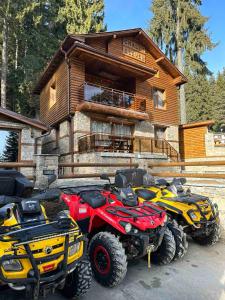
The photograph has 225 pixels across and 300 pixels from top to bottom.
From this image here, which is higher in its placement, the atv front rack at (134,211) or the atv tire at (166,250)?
the atv front rack at (134,211)

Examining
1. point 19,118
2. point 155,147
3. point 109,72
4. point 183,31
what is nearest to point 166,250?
point 19,118

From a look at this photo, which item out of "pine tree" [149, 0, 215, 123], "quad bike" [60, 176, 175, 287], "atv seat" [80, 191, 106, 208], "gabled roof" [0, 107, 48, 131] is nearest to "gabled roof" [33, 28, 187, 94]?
"gabled roof" [0, 107, 48, 131]

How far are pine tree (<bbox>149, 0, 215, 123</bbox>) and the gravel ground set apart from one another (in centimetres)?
1921

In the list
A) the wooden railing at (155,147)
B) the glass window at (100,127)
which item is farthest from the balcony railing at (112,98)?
the wooden railing at (155,147)

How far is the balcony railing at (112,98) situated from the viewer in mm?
12665

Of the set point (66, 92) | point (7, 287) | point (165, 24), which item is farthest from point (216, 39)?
point (7, 287)

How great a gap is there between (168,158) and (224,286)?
12.0 m

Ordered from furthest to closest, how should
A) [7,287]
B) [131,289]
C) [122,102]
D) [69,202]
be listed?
[122,102], [69,202], [131,289], [7,287]

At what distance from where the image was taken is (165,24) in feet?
73.9

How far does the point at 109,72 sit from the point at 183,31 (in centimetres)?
1296

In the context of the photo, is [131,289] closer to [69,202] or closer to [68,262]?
[68,262]

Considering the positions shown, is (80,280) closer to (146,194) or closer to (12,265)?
(12,265)

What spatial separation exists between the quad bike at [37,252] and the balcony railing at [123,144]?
859 cm

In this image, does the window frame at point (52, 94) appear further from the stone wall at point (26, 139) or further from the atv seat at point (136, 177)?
the atv seat at point (136, 177)
